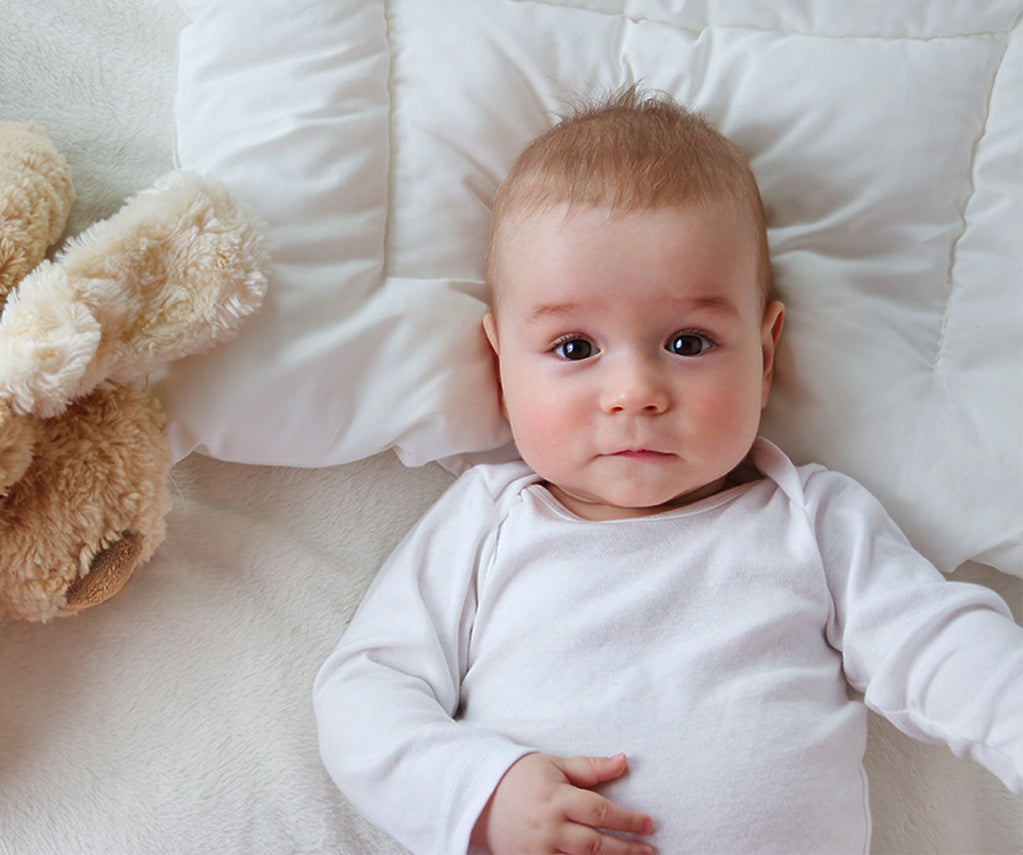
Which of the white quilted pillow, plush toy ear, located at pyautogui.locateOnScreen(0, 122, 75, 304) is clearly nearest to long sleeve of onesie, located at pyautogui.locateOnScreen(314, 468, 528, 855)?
the white quilted pillow

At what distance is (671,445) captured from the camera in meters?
1.02

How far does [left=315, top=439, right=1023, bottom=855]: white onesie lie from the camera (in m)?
0.95

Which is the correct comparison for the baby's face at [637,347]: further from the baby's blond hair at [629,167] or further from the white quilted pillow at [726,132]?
the white quilted pillow at [726,132]

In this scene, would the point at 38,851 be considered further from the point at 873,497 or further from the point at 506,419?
the point at 873,497

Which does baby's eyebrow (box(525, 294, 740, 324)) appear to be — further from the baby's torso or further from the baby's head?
the baby's torso

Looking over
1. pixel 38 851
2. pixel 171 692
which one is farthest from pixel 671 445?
pixel 38 851

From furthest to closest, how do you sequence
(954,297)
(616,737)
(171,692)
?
(954,297) < (171,692) < (616,737)

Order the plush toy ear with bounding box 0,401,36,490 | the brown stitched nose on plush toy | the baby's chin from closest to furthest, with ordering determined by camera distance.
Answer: the plush toy ear with bounding box 0,401,36,490, the brown stitched nose on plush toy, the baby's chin

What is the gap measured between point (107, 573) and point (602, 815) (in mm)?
550

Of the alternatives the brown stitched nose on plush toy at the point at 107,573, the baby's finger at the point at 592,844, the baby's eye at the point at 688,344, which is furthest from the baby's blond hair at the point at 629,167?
the baby's finger at the point at 592,844

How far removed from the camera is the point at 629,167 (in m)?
1.05

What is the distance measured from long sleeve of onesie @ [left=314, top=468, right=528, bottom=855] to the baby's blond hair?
303 millimetres

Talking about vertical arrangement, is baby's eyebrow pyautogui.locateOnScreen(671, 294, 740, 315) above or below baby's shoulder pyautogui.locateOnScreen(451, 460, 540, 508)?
above

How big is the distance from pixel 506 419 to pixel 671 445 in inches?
9.9
